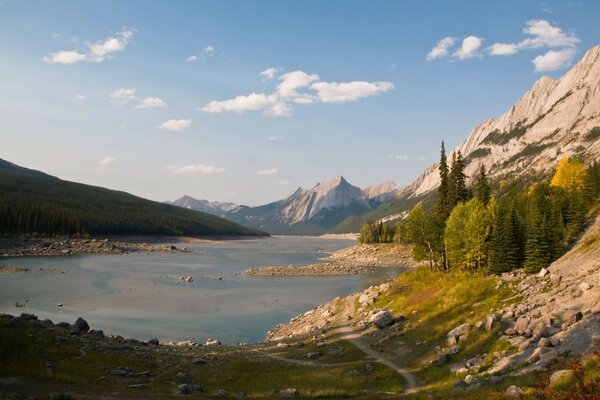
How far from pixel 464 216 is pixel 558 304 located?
41.5m

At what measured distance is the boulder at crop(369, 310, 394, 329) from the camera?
156 ft

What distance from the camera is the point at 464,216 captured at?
72.9 meters

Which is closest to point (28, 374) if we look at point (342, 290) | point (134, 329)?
point (134, 329)

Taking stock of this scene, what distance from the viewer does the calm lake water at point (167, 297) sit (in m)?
62.3

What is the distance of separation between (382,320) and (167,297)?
5021 cm

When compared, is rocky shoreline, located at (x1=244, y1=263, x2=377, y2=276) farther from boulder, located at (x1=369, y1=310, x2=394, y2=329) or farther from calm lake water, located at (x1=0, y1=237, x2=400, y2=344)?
boulder, located at (x1=369, y1=310, x2=394, y2=329)

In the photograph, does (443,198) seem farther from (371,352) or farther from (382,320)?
(371,352)

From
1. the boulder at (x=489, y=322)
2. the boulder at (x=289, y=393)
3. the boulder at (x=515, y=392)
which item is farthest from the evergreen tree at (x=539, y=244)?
the boulder at (x=515, y=392)

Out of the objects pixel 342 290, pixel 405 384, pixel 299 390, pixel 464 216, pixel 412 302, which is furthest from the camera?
pixel 342 290

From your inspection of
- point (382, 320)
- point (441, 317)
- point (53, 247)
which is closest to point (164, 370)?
point (382, 320)

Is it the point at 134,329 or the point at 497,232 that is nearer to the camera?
the point at 134,329

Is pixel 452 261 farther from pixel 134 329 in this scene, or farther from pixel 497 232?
pixel 134 329

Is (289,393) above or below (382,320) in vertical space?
below

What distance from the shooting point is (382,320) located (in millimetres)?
48094
